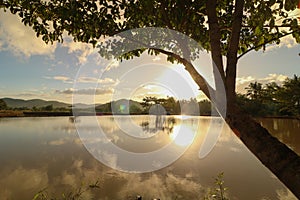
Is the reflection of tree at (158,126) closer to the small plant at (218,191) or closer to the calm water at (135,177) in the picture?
the calm water at (135,177)

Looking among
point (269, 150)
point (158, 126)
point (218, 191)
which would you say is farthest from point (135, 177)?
point (158, 126)

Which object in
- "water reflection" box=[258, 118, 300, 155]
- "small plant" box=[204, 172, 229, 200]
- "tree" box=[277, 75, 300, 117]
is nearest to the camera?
"small plant" box=[204, 172, 229, 200]

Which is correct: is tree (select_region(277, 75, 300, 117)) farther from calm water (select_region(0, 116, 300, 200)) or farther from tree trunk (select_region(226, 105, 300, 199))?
tree trunk (select_region(226, 105, 300, 199))

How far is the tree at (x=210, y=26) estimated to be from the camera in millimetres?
1710

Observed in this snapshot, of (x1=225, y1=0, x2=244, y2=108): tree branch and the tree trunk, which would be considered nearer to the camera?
the tree trunk

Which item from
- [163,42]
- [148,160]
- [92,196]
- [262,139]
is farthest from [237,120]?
[148,160]

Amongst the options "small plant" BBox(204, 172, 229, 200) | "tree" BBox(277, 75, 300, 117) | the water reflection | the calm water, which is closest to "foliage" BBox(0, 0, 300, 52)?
"small plant" BBox(204, 172, 229, 200)

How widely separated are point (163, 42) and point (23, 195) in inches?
366

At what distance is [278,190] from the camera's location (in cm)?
1067

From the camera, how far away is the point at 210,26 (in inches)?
90.7

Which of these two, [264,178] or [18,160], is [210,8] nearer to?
[264,178]

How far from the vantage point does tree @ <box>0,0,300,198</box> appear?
1.71 metres

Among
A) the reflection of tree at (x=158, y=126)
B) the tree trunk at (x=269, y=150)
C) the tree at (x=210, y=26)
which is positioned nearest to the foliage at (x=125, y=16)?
the tree at (x=210, y=26)

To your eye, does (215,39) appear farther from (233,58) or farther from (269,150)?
(269,150)
